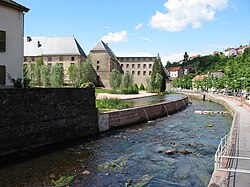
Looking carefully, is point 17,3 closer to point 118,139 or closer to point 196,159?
point 118,139

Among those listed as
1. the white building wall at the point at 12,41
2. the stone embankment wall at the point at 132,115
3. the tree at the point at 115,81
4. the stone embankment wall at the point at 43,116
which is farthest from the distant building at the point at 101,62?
the white building wall at the point at 12,41

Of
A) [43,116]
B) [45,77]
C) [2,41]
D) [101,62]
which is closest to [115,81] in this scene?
[45,77]

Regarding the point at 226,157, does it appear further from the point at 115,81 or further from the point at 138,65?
the point at 138,65

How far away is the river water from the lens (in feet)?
38.5

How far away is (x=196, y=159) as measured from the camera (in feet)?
49.0

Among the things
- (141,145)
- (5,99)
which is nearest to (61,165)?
(5,99)

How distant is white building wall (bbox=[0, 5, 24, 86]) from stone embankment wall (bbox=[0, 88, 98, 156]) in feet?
11.8

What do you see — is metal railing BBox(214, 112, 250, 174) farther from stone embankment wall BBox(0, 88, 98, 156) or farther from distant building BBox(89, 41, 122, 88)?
distant building BBox(89, 41, 122, 88)

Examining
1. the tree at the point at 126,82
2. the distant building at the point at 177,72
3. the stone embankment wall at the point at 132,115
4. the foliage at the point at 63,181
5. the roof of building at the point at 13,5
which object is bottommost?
the foliage at the point at 63,181

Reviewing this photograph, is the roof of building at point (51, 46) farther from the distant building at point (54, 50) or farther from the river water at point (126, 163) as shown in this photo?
the river water at point (126, 163)

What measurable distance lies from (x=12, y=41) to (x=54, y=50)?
59293mm

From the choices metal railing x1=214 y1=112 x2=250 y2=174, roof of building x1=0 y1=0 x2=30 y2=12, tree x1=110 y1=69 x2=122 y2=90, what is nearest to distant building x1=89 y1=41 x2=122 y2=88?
tree x1=110 y1=69 x2=122 y2=90

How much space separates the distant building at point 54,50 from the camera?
7550 cm

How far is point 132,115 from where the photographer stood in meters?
26.6
